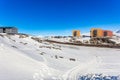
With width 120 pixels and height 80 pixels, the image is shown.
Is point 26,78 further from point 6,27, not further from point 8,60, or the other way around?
point 6,27

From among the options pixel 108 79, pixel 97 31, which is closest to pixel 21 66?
pixel 108 79

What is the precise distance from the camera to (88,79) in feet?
51.3

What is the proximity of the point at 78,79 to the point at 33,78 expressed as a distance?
3.02 meters

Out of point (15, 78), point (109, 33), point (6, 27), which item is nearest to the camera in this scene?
point (15, 78)

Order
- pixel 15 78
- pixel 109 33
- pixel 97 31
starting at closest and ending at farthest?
1. pixel 15 78
2. pixel 97 31
3. pixel 109 33

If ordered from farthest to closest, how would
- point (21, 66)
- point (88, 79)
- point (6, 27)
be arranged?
1. point (6, 27)
2. point (21, 66)
3. point (88, 79)

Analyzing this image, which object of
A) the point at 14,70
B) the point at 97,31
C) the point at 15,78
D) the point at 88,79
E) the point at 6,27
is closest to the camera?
the point at 15,78

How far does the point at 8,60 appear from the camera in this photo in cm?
2011

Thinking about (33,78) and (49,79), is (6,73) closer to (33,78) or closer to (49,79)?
(33,78)

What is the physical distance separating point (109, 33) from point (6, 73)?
99.0 metres

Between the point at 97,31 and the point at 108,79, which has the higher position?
the point at 97,31

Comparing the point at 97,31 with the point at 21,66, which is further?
the point at 97,31

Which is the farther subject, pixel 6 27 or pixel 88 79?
pixel 6 27

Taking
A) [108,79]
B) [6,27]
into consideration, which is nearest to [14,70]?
[108,79]
